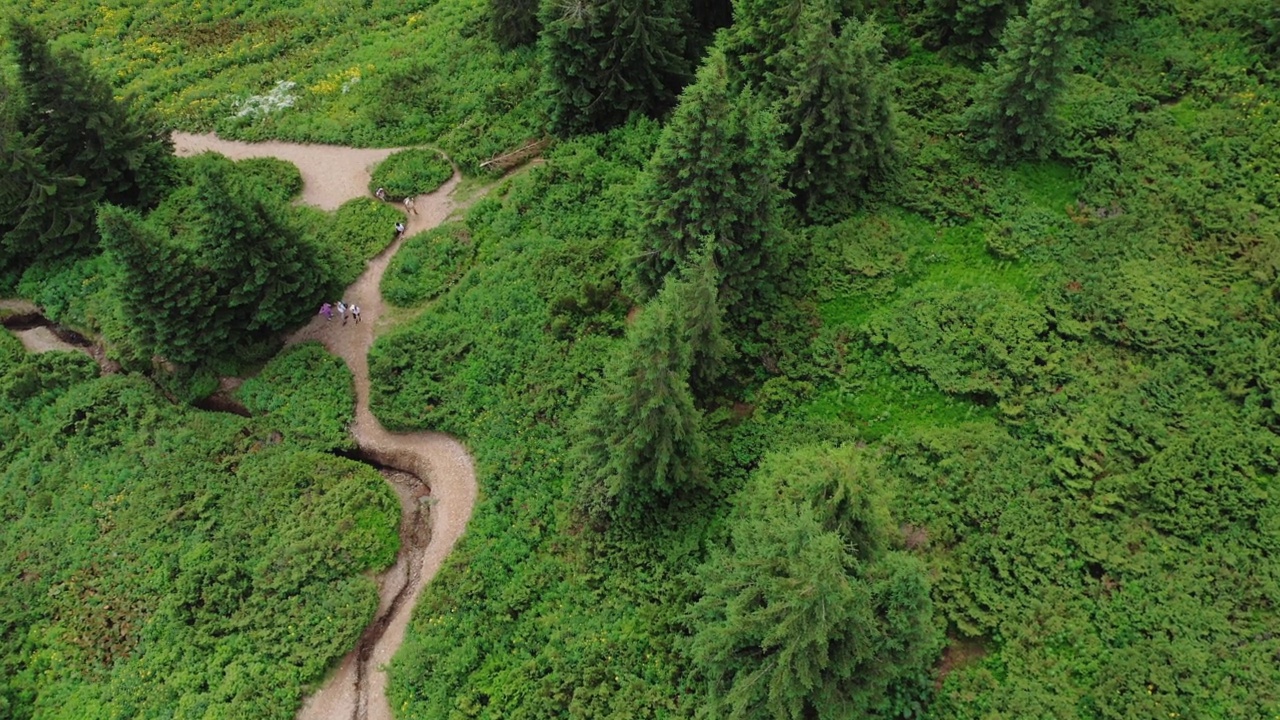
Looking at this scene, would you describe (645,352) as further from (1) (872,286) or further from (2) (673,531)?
(1) (872,286)

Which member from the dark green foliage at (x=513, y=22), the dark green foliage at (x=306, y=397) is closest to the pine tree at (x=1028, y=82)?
the dark green foliage at (x=513, y=22)

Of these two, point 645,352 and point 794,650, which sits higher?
point 645,352

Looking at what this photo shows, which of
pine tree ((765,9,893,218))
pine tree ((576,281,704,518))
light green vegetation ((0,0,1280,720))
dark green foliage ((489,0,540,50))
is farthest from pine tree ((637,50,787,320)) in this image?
dark green foliage ((489,0,540,50))

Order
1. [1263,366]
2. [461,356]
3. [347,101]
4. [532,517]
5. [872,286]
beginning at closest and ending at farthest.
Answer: [1263,366], [532,517], [872,286], [461,356], [347,101]

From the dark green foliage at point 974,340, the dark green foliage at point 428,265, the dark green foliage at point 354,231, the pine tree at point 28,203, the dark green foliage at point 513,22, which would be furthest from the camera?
the dark green foliage at point 513,22

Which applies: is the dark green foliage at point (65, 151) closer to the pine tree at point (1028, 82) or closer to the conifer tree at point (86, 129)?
the conifer tree at point (86, 129)

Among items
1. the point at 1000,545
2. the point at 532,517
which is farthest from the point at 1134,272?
the point at 532,517

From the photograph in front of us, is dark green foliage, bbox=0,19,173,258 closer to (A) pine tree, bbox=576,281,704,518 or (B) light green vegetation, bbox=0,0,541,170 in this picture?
(B) light green vegetation, bbox=0,0,541,170
